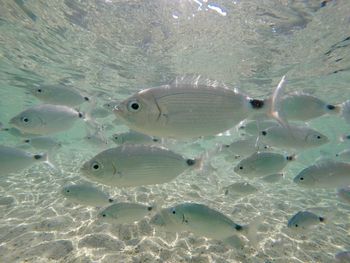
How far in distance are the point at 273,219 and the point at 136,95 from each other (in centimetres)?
726

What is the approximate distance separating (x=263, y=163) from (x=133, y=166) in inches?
133

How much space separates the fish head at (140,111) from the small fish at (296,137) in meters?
3.39

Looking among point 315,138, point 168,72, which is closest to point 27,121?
point 315,138

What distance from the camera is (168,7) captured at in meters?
10.7

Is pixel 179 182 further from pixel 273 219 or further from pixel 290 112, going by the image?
pixel 290 112

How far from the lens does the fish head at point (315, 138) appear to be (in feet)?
16.7

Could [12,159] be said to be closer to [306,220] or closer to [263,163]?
[263,163]

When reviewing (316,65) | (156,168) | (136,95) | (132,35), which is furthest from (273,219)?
(316,65)

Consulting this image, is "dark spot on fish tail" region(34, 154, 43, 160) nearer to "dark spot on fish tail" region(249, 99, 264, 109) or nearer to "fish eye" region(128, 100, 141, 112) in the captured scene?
"fish eye" region(128, 100, 141, 112)

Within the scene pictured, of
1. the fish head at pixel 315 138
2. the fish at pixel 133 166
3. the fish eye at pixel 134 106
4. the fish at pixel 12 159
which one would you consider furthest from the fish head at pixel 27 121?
the fish head at pixel 315 138

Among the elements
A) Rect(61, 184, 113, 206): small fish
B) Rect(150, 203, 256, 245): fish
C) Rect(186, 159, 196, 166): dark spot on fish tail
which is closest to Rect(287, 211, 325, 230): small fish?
Rect(150, 203, 256, 245): fish

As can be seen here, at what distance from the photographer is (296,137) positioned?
17.0 feet

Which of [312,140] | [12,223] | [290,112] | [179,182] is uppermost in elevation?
[290,112]

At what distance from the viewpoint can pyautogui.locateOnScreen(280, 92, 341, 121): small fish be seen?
5070 mm
